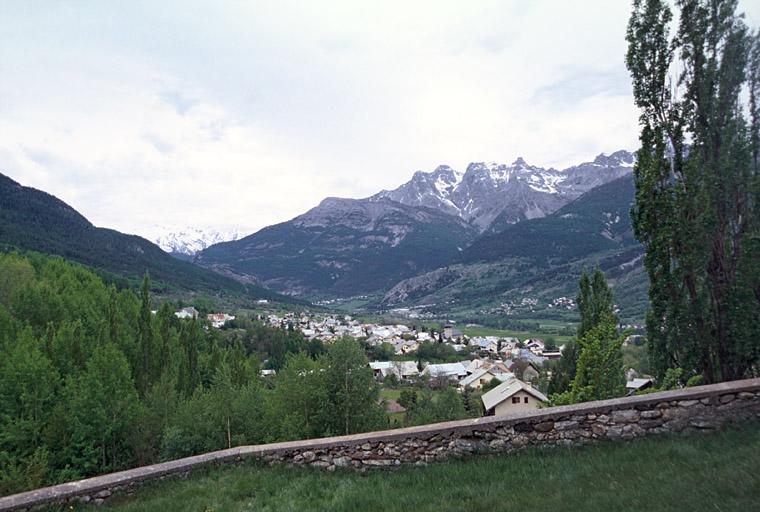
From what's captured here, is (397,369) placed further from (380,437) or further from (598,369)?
(380,437)

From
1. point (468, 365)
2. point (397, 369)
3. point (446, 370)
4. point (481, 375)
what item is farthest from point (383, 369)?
point (481, 375)

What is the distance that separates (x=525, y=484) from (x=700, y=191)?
9.49 metres

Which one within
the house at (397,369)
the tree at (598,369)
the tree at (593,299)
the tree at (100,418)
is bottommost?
the house at (397,369)

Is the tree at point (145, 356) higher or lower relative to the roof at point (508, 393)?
higher

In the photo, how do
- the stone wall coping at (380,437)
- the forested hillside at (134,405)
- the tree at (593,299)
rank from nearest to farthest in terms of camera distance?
the stone wall coping at (380,437)
the tree at (593,299)
the forested hillside at (134,405)

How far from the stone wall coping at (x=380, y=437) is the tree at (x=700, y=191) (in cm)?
504

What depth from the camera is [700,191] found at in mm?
11328

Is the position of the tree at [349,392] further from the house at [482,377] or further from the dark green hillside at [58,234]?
the dark green hillside at [58,234]

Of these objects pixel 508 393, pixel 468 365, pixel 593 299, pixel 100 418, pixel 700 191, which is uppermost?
pixel 700 191

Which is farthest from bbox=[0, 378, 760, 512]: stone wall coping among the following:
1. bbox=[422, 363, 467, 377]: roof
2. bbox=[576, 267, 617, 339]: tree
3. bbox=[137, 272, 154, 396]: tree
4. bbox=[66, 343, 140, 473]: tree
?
bbox=[422, 363, 467, 377]: roof

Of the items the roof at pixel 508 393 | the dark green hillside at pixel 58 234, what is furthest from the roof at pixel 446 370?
the dark green hillside at pixel 58 234

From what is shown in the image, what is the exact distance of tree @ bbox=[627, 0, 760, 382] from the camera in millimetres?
10945

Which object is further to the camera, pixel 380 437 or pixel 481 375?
pixel 481 375

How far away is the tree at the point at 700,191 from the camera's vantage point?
35.9ft
